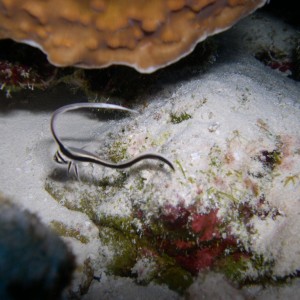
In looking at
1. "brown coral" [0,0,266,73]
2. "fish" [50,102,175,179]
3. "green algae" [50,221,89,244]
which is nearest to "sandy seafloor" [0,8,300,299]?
"green algae" [50,221,89,244]

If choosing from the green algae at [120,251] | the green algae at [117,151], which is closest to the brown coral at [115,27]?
the green algae at [117,151]

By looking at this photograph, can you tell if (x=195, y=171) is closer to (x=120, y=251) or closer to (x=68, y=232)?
(x=120, y=251)

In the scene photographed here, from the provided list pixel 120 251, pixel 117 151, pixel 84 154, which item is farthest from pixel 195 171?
pixel 120 251

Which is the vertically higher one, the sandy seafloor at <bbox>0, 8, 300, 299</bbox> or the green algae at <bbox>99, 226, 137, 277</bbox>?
the sandy seafloor at <bbox>0, 8, 300, 299</bbox>

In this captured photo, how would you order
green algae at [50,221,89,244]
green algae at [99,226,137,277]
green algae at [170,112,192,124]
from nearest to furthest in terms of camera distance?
green algae at [99,226,137,277] < green algae at [170,112,192,124] < green algae at [50,221,89,244]

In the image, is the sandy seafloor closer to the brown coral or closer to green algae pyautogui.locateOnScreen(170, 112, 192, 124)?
green algae pyautogui.locateOnScreen(170, 112, 192, 124)

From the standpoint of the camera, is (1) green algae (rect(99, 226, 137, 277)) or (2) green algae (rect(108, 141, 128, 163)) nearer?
(1) green algae (rect(99, 226, 137, 277))

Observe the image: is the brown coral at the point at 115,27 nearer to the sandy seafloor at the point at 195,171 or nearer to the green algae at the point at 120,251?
the sandy seafloor at the point at 195,171
